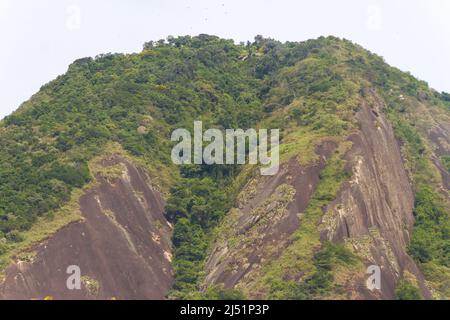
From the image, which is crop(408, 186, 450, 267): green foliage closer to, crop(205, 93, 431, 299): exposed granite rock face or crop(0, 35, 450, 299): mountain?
crop(0, 35, 450, 299): mountain

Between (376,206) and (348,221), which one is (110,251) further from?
(376,206)

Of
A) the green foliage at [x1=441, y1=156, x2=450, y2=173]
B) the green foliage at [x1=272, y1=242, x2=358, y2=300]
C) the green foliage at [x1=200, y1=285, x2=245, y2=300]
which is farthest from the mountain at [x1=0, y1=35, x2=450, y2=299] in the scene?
the green foliage at [x1=441, y1=156, x2=450, y2=173]

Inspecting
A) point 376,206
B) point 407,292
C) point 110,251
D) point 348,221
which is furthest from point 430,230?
point 110,251

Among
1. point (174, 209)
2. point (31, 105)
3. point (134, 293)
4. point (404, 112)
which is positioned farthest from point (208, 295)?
point (404, 112)
